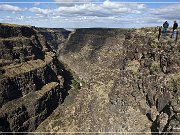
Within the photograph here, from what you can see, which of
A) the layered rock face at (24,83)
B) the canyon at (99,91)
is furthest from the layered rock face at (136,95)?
the layered rock face at (24,83)

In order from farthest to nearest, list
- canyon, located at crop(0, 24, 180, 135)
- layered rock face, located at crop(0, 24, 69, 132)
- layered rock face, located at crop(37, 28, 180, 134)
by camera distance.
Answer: layered rock face, located at crop(0, 24, 69, 132)
canyon, located at crop(0, 24, 180, 135)
layered rock face, located at crop(37, 28, 180, 134)

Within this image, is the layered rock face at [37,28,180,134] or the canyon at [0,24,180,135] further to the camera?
the canyon at [0,24,180,135]

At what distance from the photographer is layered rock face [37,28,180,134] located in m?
42.5

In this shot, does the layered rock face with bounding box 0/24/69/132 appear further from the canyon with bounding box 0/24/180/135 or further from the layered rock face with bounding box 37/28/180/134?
the layered rock face with bounding box 37/28/180/134

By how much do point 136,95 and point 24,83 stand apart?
1391 inches

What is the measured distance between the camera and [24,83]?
80.4m

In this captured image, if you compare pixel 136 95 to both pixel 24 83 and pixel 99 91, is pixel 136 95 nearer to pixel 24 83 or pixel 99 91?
pixel 99 91

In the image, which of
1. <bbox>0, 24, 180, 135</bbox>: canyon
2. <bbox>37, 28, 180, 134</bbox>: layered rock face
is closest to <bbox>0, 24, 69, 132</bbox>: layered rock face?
<bbox>0, 24, 180, 135</bbox>: canyon

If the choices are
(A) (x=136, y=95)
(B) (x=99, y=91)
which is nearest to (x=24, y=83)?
(B) (x=99, y=91)

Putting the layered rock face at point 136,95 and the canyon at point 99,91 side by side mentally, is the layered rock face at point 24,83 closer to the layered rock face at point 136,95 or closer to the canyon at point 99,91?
the canyon at point 99,91

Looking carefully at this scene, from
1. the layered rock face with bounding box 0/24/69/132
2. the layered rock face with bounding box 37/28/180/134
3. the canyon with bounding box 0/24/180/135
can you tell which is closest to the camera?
the layered rock face with bounding box 37/28/180/134

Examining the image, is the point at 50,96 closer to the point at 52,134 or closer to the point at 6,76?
the point at 6,76

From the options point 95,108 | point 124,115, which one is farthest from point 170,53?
point 95,108

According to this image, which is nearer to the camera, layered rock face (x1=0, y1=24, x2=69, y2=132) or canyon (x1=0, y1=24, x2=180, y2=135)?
canyon (x1=0, y1=24, x2=180, y2=135)
